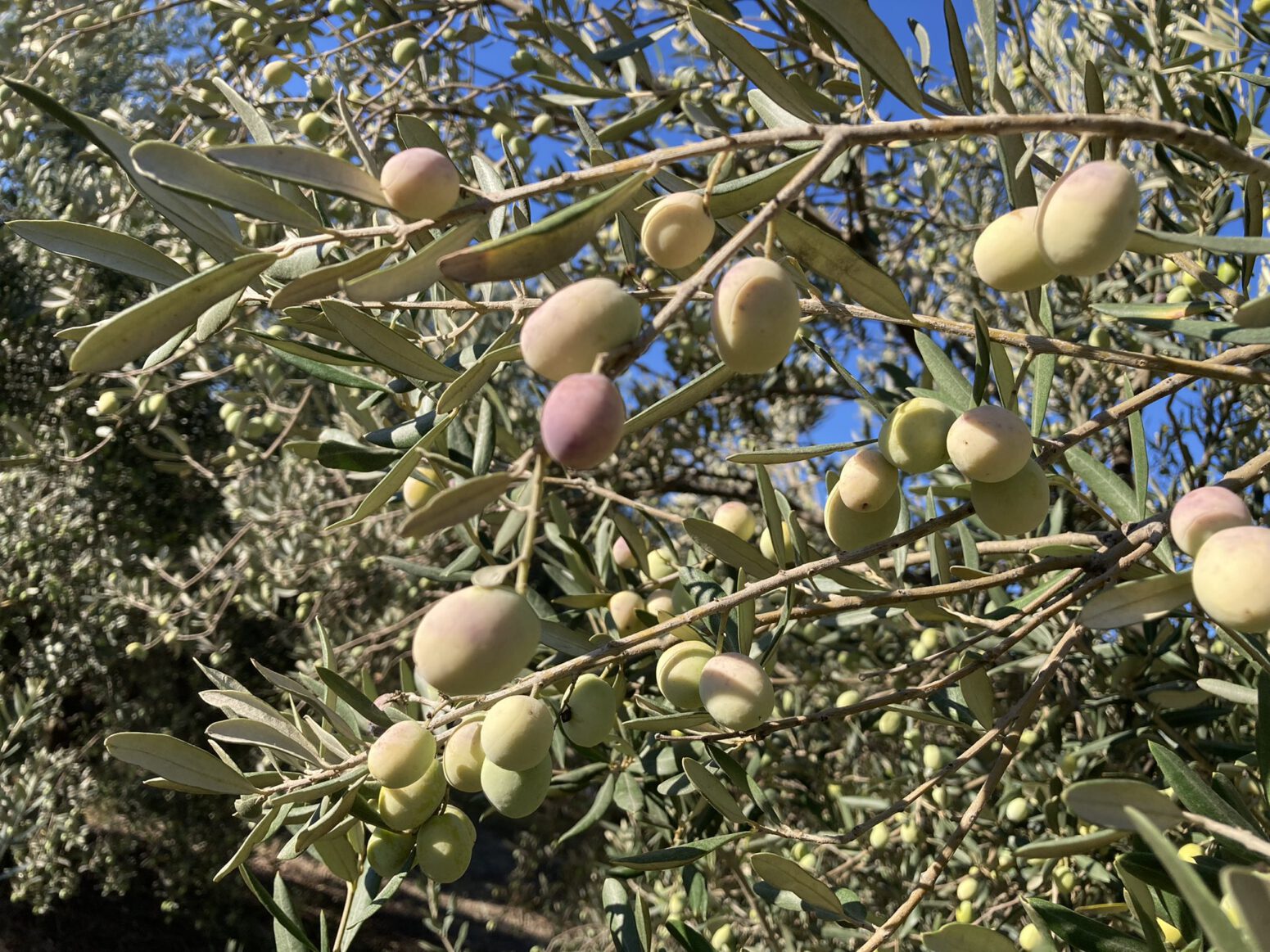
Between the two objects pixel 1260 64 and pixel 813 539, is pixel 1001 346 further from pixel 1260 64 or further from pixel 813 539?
pixel 813 539

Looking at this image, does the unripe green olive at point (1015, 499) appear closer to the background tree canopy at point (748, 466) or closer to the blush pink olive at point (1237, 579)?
the background tree canopy at point (748, 466)

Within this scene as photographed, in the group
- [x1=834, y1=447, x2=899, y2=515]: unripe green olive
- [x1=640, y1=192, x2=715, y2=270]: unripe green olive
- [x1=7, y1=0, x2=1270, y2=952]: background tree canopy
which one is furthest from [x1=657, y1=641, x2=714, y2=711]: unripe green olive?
[x1=640, y1=192, x2=715, y2=270]: unripe green olive

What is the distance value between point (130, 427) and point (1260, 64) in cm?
550

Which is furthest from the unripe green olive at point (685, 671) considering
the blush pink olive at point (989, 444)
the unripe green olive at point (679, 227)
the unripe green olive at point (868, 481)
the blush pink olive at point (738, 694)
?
the unripe green olive at point (679, 227)

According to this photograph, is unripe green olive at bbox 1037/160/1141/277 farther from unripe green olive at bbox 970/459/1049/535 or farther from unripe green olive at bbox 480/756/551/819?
unripe green olive at bbox 480/756/551/819

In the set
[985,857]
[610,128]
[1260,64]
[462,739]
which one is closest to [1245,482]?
[462,739]

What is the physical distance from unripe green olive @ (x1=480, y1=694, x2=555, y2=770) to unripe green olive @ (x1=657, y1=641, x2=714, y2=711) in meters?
0.23

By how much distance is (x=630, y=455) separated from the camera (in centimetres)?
328

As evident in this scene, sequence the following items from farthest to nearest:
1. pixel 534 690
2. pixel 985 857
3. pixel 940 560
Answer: pixel 985 857 → pixel 940 560 → pixel 534 690

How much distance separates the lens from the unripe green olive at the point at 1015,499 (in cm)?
82

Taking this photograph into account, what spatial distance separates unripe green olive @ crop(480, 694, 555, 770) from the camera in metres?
0.81

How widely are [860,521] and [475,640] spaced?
1.58 feet

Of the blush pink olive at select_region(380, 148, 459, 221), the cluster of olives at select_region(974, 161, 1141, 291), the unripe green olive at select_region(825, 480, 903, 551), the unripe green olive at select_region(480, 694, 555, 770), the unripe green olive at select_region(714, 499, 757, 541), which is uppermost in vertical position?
the blush pink olive at select_region(380, 148, 459, 221)

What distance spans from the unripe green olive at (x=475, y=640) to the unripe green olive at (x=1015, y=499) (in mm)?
478
